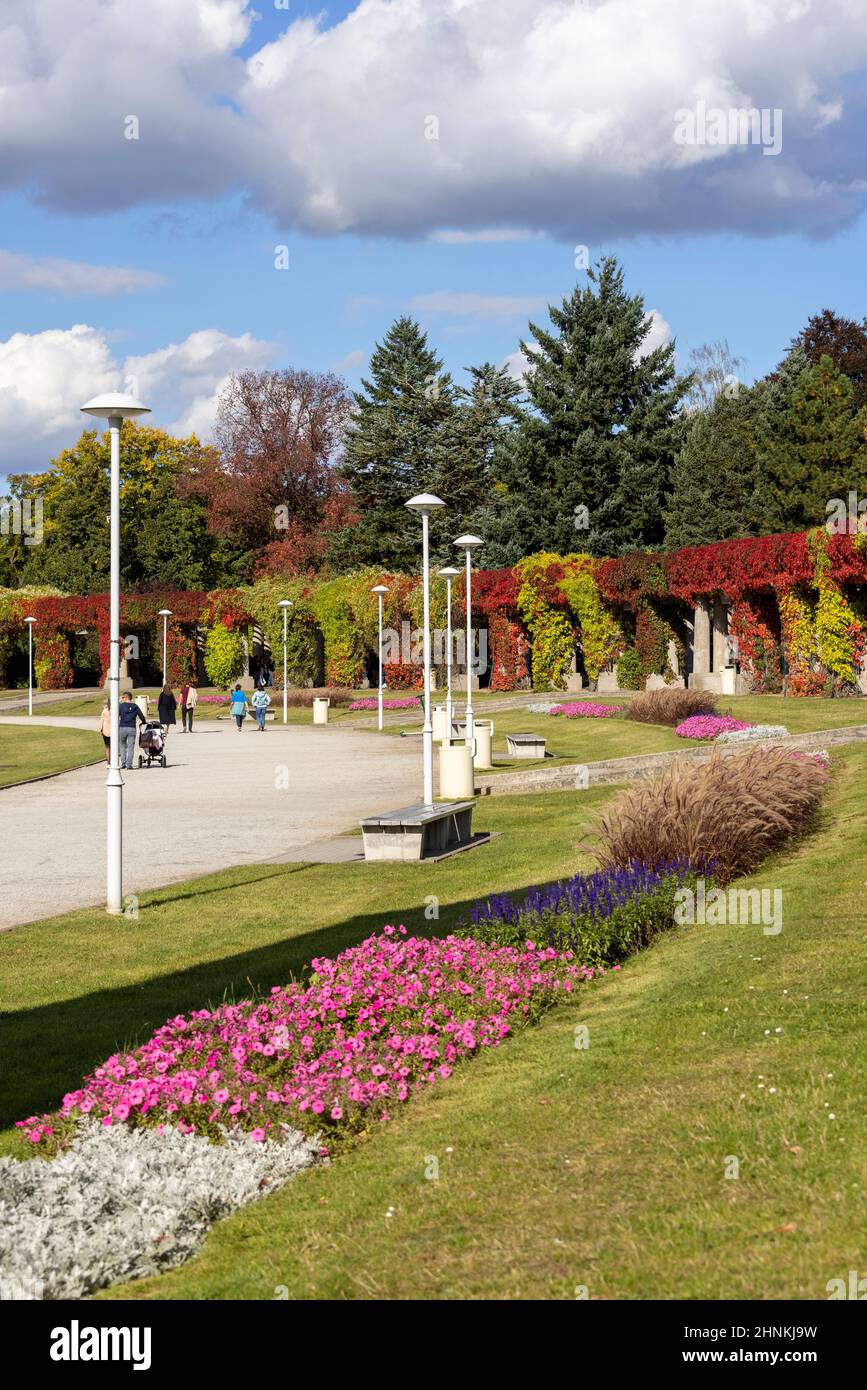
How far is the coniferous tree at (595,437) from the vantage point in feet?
188

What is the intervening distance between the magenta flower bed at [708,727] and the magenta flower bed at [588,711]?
7.36 metres

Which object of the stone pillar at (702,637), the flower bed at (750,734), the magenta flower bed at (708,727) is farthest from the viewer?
the stone pillar at (702,637)

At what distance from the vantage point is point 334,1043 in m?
6.78

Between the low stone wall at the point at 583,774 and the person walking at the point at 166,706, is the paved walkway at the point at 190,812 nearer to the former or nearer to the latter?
the low stone wall at the point at 583,774

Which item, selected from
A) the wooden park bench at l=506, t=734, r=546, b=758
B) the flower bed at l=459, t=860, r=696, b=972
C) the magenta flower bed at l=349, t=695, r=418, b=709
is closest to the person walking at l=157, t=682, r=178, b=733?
the magenta flower bed at l=349, t=695, r=418, b=709

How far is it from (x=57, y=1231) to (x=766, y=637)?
36456 mm

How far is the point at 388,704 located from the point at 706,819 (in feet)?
114

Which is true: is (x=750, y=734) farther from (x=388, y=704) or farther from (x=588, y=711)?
(x=388, y=704)

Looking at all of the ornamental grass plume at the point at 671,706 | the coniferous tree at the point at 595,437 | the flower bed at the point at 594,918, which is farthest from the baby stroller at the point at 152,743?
the coniferous tree at the point at 595,437

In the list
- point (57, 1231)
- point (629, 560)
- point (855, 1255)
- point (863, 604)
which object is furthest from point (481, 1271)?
point (629, 560)

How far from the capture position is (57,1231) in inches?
185

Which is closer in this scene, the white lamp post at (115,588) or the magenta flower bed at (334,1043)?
the magenta flower bed at (334,1043)

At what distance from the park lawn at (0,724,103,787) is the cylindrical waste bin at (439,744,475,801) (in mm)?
9244

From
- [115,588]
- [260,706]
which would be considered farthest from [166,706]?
[115,588]
